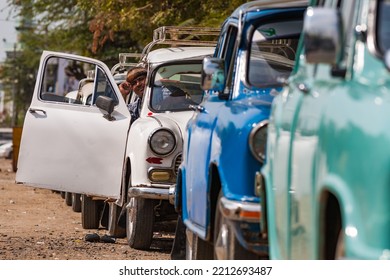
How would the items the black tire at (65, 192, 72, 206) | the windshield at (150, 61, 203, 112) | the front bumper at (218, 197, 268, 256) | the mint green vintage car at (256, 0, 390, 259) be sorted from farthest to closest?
the black tire at (65, 192, 72, 206)
the windshield at (150, 61, 203, 112)
the front bumper at (218, 197, 268, 256)
the mint green vintage car at (256, 0, 390, 259)

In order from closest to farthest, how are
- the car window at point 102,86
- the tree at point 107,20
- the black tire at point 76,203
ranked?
the car window at point 102,86 → the black tire at point 76,203 → the tree at point 107,20

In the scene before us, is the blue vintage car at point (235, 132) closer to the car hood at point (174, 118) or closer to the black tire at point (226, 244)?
the black tire at point (226, 244)

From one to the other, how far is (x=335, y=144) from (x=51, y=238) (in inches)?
329

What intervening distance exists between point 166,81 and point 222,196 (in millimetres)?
5518

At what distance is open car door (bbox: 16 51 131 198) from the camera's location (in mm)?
12703

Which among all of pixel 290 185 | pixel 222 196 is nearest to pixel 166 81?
pixel 222 196

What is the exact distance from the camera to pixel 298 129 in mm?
5781

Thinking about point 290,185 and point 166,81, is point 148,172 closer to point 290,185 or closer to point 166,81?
point 166,81

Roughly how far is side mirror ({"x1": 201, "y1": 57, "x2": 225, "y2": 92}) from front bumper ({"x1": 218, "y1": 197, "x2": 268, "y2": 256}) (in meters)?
1.43

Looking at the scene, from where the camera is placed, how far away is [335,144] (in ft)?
16.6

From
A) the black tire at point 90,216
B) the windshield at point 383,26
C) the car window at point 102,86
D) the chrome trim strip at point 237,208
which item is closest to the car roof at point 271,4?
the chrome trim strip at point 237,208

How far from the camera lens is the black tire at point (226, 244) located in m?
7.10

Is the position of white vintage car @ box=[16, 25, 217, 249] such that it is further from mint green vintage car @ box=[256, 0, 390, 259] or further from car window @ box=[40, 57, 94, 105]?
mint green vintage car @ box=[256, 0, 390, 259]

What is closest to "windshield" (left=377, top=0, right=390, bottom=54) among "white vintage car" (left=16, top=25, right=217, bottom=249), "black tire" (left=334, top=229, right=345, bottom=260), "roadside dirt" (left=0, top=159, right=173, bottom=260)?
"black tire" (left=334, top=229, right=345, bottom=260)
